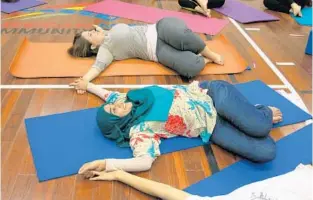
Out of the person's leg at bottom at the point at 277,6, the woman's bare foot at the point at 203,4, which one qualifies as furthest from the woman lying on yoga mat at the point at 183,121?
the person's leg at bottom at the point at 277,6

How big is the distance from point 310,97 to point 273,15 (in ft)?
6.14

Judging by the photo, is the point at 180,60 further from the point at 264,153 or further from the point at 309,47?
the point at 309,47

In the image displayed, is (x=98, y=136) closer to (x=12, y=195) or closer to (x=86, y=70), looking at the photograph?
(x=12, y=195)

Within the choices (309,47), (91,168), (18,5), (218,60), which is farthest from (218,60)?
(18,5)

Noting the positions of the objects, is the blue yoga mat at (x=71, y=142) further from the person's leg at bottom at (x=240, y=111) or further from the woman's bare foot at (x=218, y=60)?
the woman's bare foot at (x=218, y=60)

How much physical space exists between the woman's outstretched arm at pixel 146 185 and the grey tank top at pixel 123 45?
1.15 meters

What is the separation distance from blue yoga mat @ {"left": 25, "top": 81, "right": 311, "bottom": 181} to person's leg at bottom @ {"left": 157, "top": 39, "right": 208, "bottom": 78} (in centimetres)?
72

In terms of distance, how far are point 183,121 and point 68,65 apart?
1262 mm

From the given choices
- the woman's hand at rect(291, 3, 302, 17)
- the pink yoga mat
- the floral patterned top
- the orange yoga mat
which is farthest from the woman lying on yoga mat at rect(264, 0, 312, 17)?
the floral patterned top

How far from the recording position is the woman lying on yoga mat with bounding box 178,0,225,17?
13.1 feet

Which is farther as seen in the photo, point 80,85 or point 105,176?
point 80,85

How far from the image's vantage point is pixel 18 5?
4.09m

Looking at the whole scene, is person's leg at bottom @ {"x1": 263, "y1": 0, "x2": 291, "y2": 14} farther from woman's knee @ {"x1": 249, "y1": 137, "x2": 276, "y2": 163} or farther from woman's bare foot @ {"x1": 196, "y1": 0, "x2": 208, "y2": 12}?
woman's knee @ {"x1": 249, "y1": 137, "x2": 276, "y2": 163}

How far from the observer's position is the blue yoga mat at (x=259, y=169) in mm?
1802
